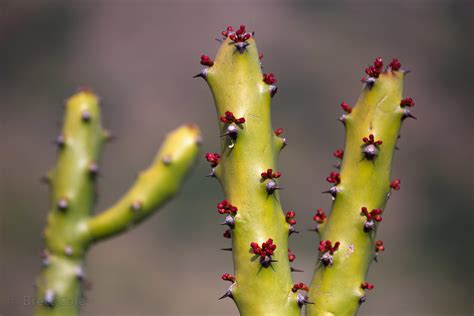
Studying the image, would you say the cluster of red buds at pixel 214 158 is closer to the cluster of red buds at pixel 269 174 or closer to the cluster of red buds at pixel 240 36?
the cluster of red buds at pixel 269 174

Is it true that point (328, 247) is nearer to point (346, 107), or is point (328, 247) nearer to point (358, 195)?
point (358, 195)

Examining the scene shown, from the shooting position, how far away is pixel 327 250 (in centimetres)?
186

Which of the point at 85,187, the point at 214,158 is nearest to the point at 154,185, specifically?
the point at 85,187

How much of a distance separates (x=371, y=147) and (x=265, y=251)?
0.38 metres

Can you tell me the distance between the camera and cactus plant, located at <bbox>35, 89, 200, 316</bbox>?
9.75ft

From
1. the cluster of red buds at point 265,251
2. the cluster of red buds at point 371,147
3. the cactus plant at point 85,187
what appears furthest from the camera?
the cactus plant at point 85,187

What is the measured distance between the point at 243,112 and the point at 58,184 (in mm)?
1428

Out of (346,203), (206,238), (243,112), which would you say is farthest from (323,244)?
(206,238)

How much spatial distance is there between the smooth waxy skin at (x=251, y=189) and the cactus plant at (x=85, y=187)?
1215mm

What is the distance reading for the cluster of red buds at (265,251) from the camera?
1.73 metres

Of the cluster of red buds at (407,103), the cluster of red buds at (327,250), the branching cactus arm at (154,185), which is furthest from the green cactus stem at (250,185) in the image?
the branching cactus arm at (154,185)

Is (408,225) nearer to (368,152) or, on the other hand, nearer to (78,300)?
(78,300)

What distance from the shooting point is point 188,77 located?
10727mm

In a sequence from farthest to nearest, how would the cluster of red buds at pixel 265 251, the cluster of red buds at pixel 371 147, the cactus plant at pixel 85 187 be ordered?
the cactus plant at pixel 85 187, the cluster of red buds at pixel 371 147, the cluster of red buds at pixel 265 251
